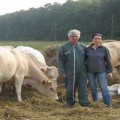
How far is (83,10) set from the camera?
59438mm

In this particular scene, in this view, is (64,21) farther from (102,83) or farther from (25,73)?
(102,83)

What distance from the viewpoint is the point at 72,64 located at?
895 centimetres

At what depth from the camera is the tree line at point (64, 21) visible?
4862 cm

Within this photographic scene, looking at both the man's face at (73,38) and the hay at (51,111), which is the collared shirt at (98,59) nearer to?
the man's face at (73,38)

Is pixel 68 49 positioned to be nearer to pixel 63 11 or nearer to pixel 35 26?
pixel 63 11

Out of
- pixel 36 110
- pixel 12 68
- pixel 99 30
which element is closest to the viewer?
pixel 36 110

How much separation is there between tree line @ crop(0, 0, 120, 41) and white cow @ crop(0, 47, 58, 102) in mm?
31713

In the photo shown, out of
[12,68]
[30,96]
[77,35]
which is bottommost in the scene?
[30,96]

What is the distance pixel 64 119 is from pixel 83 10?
52920mm

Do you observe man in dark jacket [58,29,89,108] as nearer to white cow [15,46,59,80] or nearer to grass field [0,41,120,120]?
grass field [0,41,120,120]

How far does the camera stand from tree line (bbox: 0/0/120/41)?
4862cm

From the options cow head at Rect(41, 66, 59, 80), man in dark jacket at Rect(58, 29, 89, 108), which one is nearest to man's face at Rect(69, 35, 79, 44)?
man in dark jacket at Rect(58, 29, 89, 108)

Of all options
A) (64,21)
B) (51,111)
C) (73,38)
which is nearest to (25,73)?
Answer: (73,38)

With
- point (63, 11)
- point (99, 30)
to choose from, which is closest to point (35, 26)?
point (63, 11)
